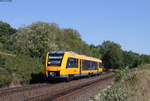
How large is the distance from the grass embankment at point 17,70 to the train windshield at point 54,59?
7.90ft

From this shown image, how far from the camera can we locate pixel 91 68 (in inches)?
1560

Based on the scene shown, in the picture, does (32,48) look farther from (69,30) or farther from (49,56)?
(69,30)

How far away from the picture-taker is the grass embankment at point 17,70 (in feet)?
77.2

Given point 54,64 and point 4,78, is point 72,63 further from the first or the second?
point 4,78

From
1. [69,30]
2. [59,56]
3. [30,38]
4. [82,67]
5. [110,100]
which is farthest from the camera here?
[69,30]

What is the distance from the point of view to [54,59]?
1057 inches

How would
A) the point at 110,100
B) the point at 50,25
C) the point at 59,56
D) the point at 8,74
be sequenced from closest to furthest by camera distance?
the point at 110,100
the point at 8,74
the point at 59,56
the point at 50,25

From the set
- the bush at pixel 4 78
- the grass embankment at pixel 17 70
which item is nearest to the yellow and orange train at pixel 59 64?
the grass embankment at pixel 17 70

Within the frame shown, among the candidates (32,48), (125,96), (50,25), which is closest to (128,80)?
(125,96)

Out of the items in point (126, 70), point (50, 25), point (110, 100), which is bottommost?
point (110, 100)

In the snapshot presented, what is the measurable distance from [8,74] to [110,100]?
48.2 ft

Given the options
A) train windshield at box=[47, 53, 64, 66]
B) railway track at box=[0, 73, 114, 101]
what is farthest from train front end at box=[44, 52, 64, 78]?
railway track at box=[0, 73, 114, 101]

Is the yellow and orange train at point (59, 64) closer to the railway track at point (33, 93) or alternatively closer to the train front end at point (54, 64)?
the train front end at point (54, 64)

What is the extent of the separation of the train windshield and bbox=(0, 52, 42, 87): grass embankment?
7.90 feet
